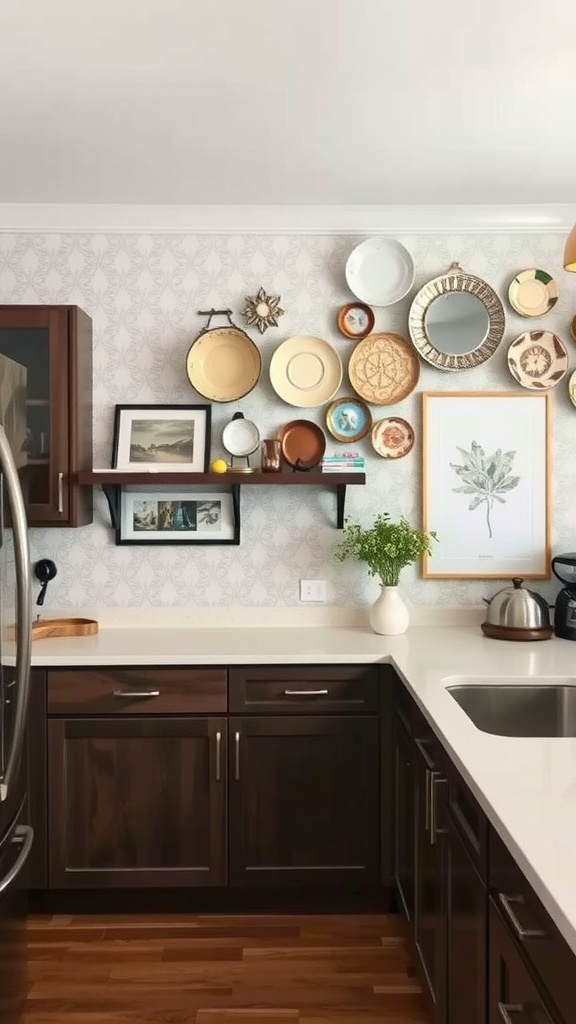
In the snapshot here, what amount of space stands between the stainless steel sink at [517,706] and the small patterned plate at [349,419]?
3.90ft

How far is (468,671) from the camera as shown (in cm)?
258

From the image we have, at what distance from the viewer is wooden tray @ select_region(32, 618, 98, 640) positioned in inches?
124

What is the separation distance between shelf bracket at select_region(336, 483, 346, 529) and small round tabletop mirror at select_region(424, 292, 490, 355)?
0.64 m

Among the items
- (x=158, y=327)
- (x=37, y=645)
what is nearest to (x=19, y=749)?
(x=37, y=645)

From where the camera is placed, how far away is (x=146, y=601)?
3.40 metres

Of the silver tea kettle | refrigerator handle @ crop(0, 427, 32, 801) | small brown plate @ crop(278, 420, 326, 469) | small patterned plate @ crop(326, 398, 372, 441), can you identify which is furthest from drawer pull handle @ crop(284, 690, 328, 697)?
refrigerator handle @ crop(0, 427, 32, 801)

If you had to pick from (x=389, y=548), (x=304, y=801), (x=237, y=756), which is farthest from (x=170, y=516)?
(x=304, y=801)

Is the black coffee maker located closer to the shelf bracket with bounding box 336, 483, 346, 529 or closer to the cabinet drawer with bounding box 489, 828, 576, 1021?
the shelf bracket with bounding box 336, 483, 346, 529

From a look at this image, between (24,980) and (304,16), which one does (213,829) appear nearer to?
(24,980)

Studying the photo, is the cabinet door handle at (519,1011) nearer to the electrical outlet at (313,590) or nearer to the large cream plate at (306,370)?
the electrical outlet at (313,590)

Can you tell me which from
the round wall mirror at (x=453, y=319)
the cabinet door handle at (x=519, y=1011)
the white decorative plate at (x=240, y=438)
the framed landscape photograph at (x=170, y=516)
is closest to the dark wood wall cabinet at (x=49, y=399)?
the framed landscape photograph at (x=170, y=516)

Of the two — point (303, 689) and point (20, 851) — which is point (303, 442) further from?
point (20, 851)

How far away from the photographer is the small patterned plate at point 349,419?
133 inches

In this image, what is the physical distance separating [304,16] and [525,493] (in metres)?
1.97
